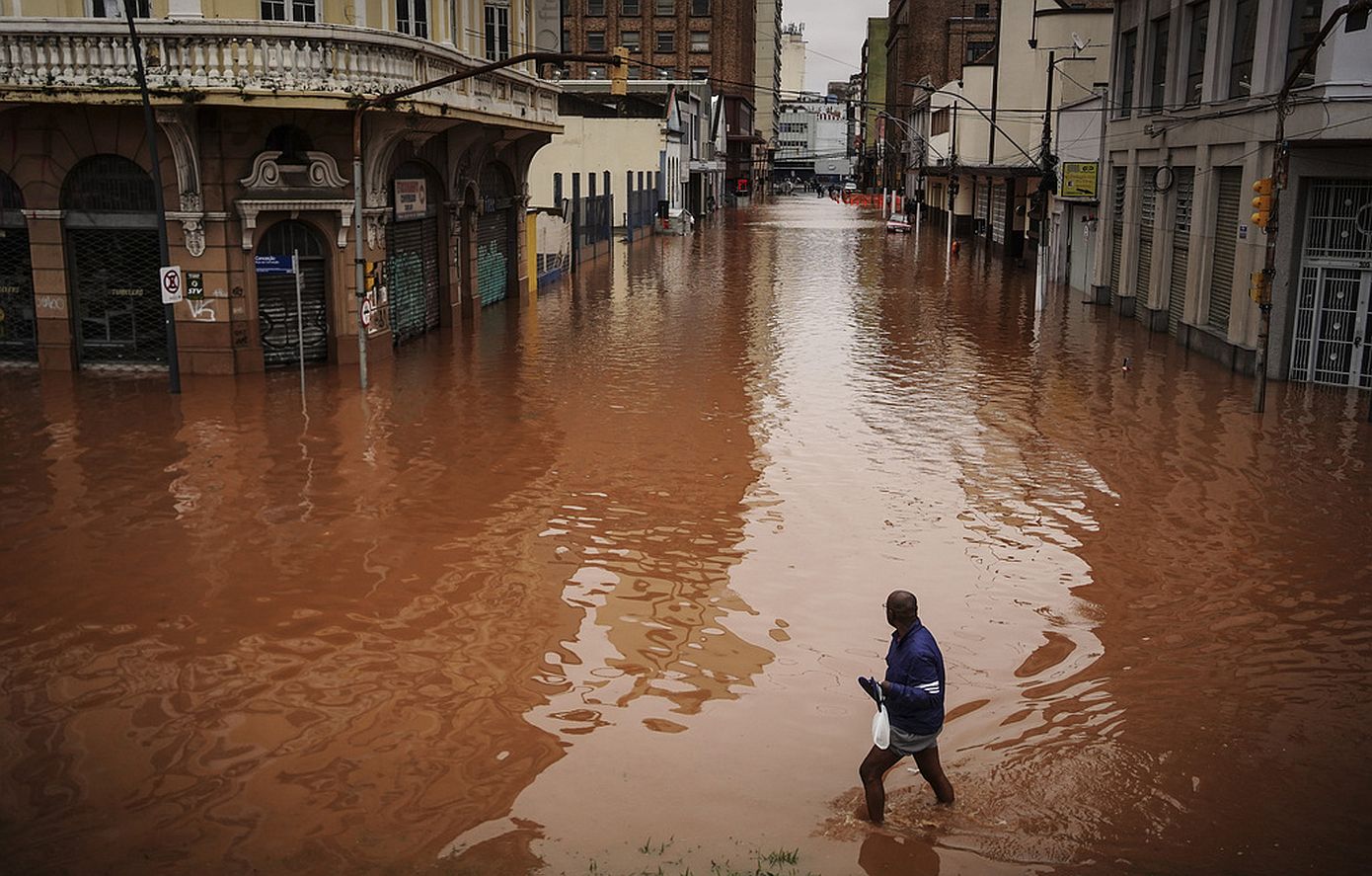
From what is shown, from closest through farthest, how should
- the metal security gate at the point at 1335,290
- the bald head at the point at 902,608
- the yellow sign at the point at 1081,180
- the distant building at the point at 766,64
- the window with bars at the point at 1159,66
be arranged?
the bald head at the point at 902,608 < the metal security gate at the point at 1335,290 < the window with bars at the point at 1159,66 < the yellow sign at the point at 1081,180 < the distant building at the point at 766,64

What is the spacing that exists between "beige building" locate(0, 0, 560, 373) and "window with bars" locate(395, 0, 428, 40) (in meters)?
0.05

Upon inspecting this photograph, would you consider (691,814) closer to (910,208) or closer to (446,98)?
(446,98)

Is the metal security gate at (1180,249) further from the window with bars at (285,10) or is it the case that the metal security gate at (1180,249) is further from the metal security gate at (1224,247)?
the window with bars at (285,10)

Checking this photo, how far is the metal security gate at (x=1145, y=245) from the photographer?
32812 millimetres

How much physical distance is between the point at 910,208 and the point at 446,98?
8961cm

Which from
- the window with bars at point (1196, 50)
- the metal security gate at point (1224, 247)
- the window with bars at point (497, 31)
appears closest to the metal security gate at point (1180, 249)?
the metal security gate at point (1224, 247)

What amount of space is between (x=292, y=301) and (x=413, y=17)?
6.59 metres

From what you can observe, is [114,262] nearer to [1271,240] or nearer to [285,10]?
[285,10]

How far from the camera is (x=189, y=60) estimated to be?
70.3 feet

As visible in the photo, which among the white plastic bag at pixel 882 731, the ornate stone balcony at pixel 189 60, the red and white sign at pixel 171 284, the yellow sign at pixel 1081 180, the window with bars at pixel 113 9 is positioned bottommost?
the white plastic bag at pixel 882 731

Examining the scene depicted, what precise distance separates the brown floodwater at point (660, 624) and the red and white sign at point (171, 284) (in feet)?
5.86

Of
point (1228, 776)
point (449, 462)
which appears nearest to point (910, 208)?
point (449, 462)

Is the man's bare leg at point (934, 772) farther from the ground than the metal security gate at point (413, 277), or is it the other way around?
the metal security gate at point (413, 277)

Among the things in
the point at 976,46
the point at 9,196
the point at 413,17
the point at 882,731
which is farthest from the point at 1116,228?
the point at 976,46
